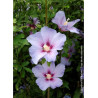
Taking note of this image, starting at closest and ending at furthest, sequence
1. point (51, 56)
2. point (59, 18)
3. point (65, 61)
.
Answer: point (51, 56), point (59, 18), point (65, 61)

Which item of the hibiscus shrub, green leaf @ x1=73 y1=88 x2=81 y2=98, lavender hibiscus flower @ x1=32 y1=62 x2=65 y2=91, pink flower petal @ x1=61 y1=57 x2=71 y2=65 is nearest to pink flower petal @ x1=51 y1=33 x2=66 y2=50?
the hibiscus shrub

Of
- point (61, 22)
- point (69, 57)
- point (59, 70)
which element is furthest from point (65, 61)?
point (61, 22)

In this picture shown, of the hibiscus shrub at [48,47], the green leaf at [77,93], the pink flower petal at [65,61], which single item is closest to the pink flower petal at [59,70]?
the hibiscus shrub at [48,47]

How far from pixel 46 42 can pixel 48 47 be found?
0.03 meters

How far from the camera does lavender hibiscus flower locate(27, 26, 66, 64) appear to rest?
0.91 m

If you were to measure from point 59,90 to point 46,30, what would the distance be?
52 cm

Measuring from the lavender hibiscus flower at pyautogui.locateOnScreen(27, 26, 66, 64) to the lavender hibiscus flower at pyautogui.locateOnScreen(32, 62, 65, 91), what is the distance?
5.8 inches

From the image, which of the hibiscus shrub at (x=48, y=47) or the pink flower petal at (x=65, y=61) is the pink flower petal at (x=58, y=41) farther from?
the pink flower petal at (x=65, y=61)

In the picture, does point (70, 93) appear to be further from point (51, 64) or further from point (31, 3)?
point (31, 3)

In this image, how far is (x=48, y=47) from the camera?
946 millimetres

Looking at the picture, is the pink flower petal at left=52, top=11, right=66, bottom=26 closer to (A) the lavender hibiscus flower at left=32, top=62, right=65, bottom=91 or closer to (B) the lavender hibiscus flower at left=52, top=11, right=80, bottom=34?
(B) the lavender hibiscus flower at left=52, top=11, right=80, bottom=34

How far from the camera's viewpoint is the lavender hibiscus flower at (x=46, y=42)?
3.00 ft

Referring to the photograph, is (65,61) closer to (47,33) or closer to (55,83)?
(55,83)

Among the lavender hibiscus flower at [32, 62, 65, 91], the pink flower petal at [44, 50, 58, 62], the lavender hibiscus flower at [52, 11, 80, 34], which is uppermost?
the lavender hibiscus flower at [52, 11, 80, 34]
